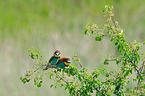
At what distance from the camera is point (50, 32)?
8.20m

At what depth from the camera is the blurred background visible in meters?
7.04

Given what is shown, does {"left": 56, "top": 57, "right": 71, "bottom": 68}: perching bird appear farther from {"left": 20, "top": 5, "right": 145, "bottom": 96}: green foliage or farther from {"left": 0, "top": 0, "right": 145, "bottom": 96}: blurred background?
{"left": 0, "top": 0, "right": 145, "bottom": 96}: blurred background

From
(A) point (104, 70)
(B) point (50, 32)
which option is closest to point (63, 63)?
(A) point (104, 70)

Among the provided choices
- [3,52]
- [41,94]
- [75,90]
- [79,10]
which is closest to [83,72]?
[75,90]

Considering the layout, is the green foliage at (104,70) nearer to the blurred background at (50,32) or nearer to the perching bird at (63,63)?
the perching bird at (63,63)

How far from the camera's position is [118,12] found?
9234 millimetres

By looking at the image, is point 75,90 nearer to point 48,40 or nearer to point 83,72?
point 83,72

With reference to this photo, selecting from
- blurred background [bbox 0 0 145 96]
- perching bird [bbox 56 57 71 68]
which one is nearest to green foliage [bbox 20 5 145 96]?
perching bird [bbox 56 57 71 68]

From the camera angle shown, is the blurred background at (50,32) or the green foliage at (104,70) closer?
the green foliage at (104,70)

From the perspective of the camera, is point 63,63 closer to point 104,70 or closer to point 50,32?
point 104,70

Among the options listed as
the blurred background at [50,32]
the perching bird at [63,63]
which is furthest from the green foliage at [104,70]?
the blurred background at [50,32]

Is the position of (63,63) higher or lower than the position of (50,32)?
lower

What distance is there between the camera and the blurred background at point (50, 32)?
7.04m

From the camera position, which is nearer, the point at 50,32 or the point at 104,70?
the point at 104,70
